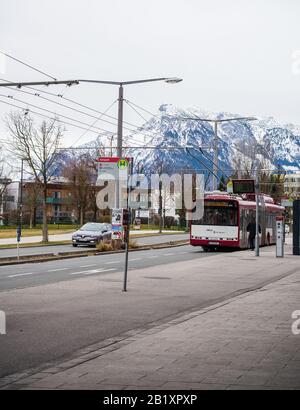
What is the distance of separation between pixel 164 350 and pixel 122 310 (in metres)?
4.58

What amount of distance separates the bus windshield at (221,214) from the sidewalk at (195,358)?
90.1 feet

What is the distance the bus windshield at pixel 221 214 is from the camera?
40.5 metres

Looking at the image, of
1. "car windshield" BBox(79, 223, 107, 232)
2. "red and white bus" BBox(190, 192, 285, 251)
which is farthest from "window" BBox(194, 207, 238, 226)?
"car windshield" BBox(79, 223, 107, 232)

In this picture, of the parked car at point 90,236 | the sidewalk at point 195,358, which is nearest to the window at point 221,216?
the parked car at point 90,236

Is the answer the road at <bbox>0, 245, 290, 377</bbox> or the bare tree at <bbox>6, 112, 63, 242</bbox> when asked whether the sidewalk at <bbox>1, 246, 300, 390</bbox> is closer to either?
the road at <bbox>0, 245, 290, 377</bbox>

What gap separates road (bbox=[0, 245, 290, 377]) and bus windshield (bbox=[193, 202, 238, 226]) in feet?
43.8

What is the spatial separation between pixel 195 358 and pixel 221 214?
32.3 metres

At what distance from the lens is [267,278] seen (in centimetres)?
2141

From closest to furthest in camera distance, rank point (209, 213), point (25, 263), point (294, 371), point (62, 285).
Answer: point (294, 371) → point (62, 285) → point (25, 263) → point (209, 213)

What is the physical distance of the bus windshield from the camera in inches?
1596

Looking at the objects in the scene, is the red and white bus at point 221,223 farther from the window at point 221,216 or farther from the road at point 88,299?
the road at point 88,299

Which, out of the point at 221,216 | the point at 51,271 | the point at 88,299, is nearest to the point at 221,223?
the point at 221,216
